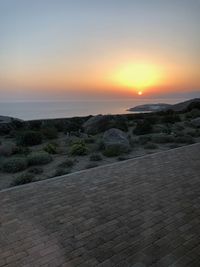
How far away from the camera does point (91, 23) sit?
1043 cm

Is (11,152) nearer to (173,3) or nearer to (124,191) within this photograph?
(124,191)

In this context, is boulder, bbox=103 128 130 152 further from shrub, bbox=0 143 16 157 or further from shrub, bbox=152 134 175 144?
shrub, bbox=0 143 16 157

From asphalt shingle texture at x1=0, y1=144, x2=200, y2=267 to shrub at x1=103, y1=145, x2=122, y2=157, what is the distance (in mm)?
2136

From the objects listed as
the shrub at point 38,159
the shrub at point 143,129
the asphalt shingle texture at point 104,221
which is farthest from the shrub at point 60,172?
the shrub at point 143,129

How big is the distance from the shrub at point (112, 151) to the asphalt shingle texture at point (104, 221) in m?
2.14

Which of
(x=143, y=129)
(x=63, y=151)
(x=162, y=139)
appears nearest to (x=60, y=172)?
(x=63, y=151)

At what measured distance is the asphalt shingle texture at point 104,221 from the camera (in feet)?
9.30

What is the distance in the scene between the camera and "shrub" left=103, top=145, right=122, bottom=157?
26.3 feet

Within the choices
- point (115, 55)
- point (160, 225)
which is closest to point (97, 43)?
→ point (115, 55)

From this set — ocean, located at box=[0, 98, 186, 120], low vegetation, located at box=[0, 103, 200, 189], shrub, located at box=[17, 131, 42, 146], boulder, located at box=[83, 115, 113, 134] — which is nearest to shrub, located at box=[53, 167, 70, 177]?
low vegetation, located at box=[0, 103, 200, 189]

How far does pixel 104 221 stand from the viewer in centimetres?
362

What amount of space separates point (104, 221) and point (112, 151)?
460 cm

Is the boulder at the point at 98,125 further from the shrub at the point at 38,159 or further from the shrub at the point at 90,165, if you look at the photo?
the shrub at the point at 90,165

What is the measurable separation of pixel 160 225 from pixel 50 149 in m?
5.94
